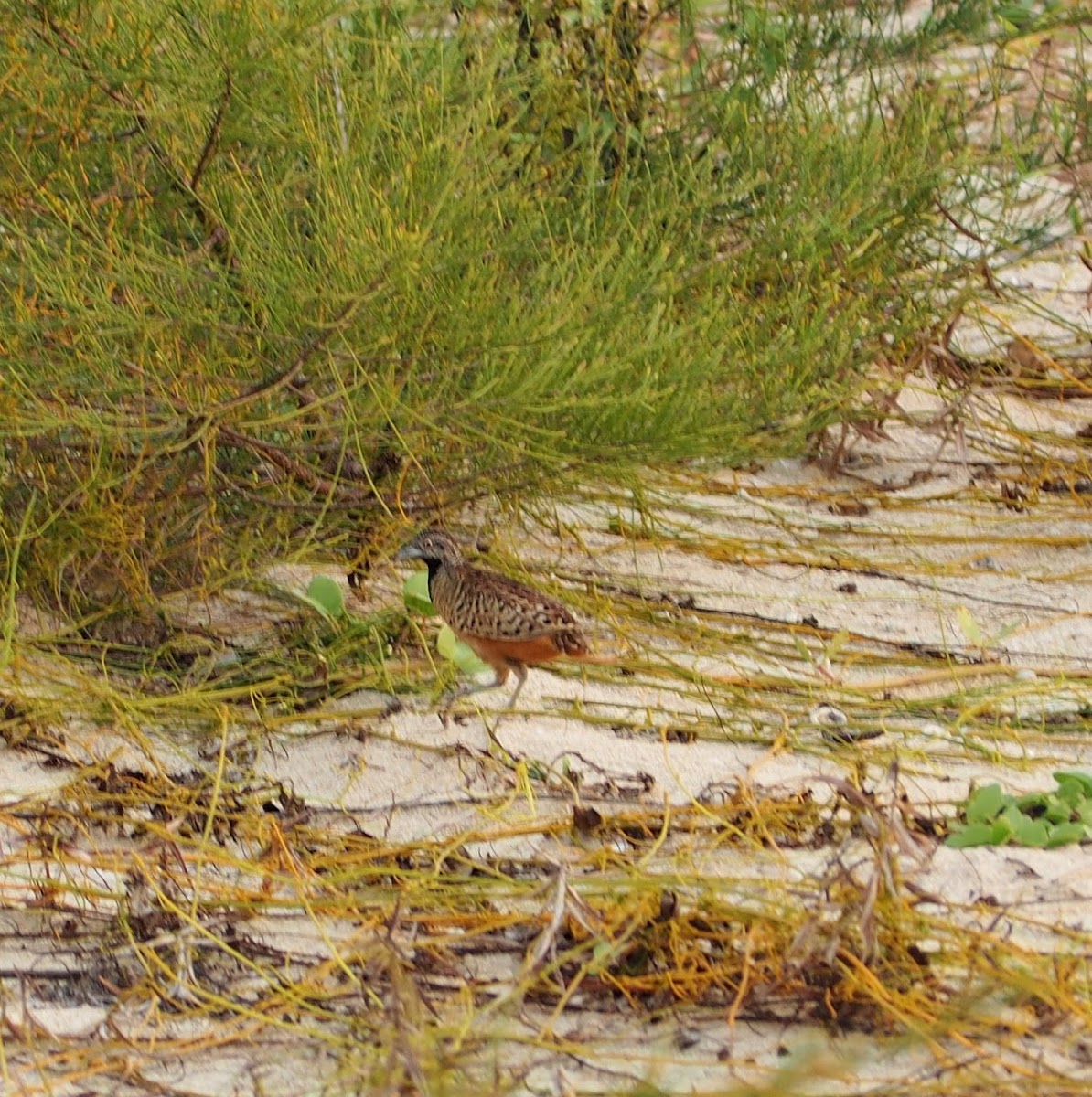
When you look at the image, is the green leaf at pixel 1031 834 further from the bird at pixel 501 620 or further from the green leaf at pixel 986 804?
the bird at pixel 501 620

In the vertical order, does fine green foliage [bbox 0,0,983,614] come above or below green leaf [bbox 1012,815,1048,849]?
above

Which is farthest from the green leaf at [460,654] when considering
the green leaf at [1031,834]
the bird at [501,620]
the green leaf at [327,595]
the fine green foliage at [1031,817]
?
the green leaf at [1031,834]

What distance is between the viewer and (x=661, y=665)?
13.8 ft

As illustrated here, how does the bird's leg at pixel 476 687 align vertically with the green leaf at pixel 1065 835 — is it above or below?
below

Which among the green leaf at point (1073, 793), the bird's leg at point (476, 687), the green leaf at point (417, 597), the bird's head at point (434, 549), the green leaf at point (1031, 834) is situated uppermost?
the bird's head at point (434, 549)

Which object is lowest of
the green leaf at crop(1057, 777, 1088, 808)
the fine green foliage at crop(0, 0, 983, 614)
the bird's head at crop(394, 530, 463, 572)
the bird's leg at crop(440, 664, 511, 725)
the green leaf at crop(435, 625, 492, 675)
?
the bird's leg at crop(440, 664, 511, 725)

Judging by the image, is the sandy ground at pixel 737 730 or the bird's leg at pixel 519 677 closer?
the sandy ground at pixel 737 730

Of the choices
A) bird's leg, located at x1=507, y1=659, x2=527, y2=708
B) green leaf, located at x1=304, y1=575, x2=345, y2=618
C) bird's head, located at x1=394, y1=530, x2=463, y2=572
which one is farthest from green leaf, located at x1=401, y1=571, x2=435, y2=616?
bird's leg, located at x1=507, y1=659, x2=527, y2=708

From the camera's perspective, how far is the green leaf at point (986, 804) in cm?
339

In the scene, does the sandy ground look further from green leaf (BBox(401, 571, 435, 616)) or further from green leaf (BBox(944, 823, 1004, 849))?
green leaf (BBox(401, 571, 435, 616))

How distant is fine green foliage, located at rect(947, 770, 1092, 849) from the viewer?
10.9ft

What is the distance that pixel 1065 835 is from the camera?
334 cm

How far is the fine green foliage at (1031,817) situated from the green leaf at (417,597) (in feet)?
4.68

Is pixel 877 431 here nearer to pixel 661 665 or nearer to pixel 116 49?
pixel 661 665
